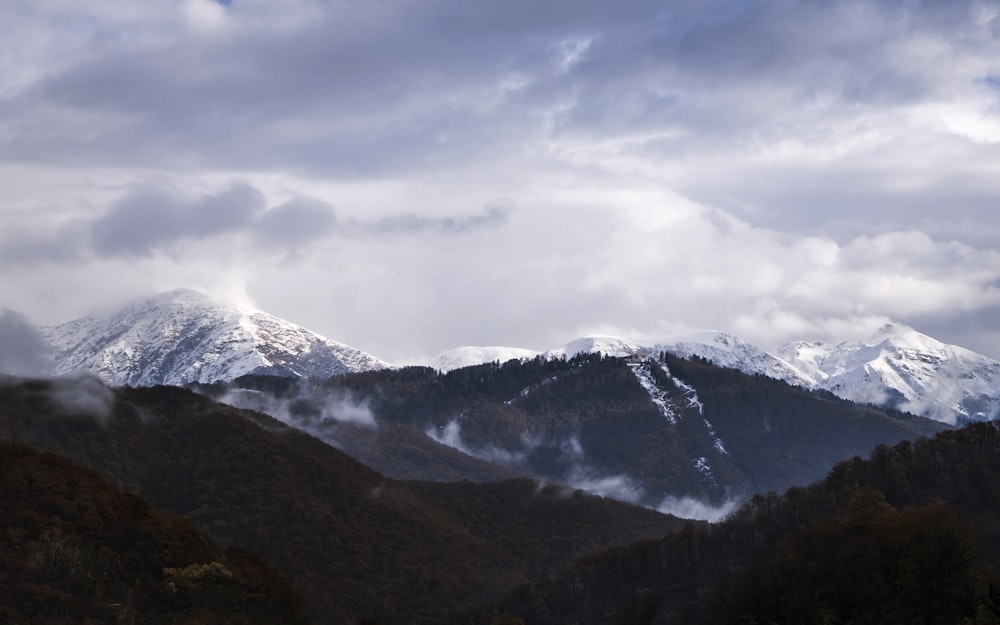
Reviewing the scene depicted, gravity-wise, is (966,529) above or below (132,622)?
above

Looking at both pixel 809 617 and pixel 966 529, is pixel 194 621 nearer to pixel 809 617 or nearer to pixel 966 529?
pixel 809 617

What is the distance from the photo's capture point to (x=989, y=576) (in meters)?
189

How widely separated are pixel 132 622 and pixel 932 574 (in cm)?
10835

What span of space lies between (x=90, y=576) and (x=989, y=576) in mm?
125755

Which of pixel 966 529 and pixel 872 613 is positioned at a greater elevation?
pixel 966 529

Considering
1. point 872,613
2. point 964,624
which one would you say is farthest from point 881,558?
point 964,624

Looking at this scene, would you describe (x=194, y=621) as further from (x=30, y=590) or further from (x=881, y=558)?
(x=881, y=558)

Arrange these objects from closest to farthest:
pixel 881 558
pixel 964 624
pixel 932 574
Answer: pixel 964 624, pixel 932 574, pixel 881 558

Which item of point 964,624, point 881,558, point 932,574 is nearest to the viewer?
point 964,624

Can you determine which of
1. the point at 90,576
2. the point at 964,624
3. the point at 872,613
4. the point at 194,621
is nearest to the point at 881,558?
the point at 872,613

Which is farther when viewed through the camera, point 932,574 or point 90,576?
point 90,576

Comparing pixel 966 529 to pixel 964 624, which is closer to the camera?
pixel 964 624

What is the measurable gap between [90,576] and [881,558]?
113158 millimetres

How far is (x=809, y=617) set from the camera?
199625 millimetres
